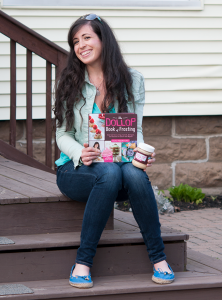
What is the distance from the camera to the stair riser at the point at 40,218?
94.7 inches

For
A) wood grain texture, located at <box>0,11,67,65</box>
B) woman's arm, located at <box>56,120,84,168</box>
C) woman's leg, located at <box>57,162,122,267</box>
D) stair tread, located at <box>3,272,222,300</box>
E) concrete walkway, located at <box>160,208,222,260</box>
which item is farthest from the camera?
wood grain texture, located at <box>0,11,67,65</box>

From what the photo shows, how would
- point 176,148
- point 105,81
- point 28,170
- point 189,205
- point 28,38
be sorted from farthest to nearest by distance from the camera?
point 176,148 < point 189,205 < point 28,38 < point 28,170 < point 105,81

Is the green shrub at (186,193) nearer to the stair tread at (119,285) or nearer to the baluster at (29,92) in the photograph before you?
the baluster at (29,92)

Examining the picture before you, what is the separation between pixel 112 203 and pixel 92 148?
31 centimetres

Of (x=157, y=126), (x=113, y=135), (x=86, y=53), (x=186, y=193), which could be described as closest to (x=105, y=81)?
(x=86, y=53)

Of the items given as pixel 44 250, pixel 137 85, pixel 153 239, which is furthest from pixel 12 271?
pixel 137 85

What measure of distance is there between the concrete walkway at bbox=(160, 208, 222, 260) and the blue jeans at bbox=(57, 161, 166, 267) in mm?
1040

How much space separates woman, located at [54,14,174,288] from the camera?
217 centimetres

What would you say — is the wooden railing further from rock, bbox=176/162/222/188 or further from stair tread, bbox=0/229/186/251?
rock, bbox=176/162/222/188

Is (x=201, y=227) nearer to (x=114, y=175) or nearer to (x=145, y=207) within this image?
(x=145, y=207)

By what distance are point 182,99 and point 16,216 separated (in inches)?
115

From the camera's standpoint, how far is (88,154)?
2240 mm

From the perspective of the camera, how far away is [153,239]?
7.29ft

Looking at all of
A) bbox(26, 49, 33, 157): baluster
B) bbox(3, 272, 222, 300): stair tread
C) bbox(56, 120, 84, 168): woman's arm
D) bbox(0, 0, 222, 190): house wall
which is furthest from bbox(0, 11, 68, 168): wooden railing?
bbox(3, 272, 222, 300): stair tread
